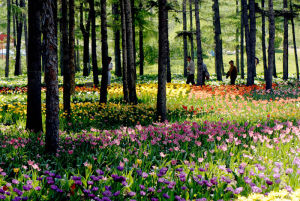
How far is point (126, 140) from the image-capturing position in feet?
18.0

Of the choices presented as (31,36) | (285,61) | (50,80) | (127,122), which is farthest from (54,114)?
(285,61)

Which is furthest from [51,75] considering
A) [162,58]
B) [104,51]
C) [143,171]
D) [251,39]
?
[251,39]

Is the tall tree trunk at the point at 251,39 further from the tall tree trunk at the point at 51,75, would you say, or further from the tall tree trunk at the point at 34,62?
the tall tree trunk at the point at 51,75

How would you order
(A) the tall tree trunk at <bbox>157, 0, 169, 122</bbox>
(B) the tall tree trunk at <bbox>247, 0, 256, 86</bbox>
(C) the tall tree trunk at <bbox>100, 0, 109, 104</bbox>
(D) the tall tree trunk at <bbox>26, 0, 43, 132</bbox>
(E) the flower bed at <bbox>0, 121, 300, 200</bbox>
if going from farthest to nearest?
(B) the tall tree trunk at <bbox>247, 0, 256, 86</bbox>
(C) the tall tree trunk at <bbox>100, 0, 109, 104</bbox>
(A) the tall tree trunk at <bbox>157, 0, 169, 122</bbox>
(D) the tall tree trunk at <bbox>26, 0, 43, 132</bbox>
(E) the flower bed at <bbox>0, 121, 300, 200</bbox>

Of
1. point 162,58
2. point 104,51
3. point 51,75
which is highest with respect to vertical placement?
point 104,51

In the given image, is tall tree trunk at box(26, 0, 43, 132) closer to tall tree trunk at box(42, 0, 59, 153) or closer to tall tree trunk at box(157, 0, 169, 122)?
tall tree trunk at box(42, 0, 59, 153)

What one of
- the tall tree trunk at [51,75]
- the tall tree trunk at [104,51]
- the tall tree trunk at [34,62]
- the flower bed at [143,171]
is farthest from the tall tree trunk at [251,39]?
the tall tree trunk at [51,75]

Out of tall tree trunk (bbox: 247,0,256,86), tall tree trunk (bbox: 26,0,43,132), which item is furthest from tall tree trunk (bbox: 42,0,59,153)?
tall tree trunk (bbox: 247,0,256,86)

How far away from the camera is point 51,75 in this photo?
4625 mm

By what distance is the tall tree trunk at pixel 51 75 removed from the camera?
177 inches

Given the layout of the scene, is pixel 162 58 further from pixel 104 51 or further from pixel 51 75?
pixel 51 75

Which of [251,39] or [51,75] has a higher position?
[251,39]

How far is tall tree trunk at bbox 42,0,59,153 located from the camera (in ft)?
14.7

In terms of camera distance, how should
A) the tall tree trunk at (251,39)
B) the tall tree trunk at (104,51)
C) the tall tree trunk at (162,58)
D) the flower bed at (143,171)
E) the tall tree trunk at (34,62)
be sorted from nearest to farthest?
1. the flower bed at (143,171)
2. the tall tree trunk at (34,62)
3. the tall tree trunk at (162,58)
4. the tall tree trunk at (104,51)
5. the tall tree trunk at (251,39)
